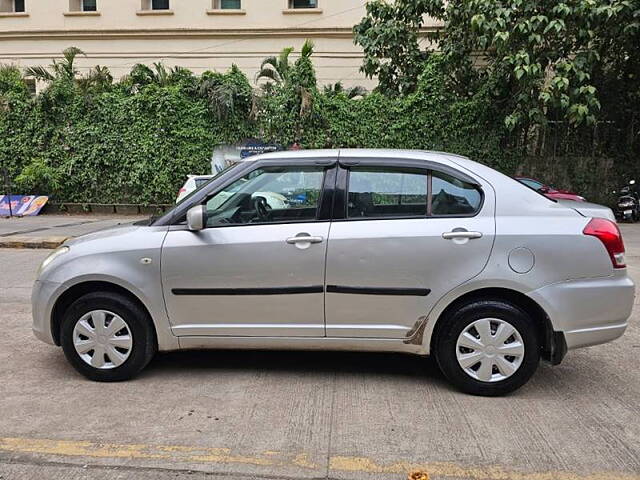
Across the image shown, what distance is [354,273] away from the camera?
3900mm

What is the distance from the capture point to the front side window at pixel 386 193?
402 cm

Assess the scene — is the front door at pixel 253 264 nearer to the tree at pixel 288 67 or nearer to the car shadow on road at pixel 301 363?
the car shadow on road at pixel 301 363

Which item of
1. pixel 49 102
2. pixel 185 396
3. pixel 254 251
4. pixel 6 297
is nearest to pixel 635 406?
pixel 254 251

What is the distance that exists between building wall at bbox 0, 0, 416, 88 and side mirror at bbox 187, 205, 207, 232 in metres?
17.6

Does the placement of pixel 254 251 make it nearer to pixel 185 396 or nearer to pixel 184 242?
pixel 184 242

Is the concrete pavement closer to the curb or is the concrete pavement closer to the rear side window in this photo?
the curb

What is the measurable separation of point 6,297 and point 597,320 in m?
6.76

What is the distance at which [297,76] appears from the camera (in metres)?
15.6

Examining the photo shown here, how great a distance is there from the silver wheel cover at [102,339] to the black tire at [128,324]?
0.03 m

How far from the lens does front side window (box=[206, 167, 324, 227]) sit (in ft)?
13.4

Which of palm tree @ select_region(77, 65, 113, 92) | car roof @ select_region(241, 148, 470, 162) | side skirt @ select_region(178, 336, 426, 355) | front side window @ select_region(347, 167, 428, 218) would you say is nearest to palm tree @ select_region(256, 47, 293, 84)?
palm tree @ select_region(77, 65, 113, 92)

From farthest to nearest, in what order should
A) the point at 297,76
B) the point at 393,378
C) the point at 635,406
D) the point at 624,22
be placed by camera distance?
the point at 297,76, the point at 624,22, the point at 393,378, the point at 635,406

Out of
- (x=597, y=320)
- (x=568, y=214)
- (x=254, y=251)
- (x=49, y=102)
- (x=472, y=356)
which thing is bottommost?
(x=472, y=356)

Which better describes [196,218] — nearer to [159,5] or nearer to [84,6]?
→ [159,5]
